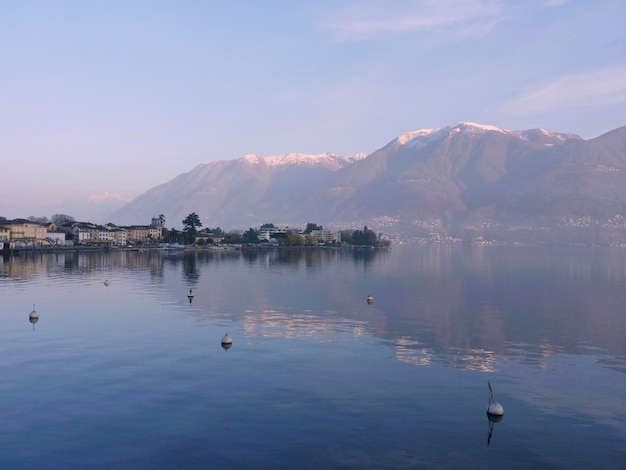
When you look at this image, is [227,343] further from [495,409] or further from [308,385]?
[495,409]

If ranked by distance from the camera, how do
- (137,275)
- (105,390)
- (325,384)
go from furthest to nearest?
(137,275) < (325,384) < (105,390)

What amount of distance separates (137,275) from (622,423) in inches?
3855

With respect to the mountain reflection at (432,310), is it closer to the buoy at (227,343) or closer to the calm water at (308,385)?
A: the calm water at (308,385)

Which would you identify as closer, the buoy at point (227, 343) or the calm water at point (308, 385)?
the calm water at point (308, 385)

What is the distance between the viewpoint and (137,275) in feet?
365

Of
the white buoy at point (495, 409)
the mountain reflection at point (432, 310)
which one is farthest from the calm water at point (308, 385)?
the white buoy at point (495, 409)

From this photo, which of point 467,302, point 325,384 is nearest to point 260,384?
point 325,384

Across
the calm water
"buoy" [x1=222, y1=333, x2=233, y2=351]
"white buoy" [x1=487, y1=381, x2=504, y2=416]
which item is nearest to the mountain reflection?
the calm water

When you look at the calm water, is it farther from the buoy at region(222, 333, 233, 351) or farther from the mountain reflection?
the buoy at region(222, 333, 233, 351)

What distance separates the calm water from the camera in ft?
78.3

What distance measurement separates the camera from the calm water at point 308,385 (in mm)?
23875

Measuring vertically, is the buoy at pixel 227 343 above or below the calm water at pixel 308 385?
above

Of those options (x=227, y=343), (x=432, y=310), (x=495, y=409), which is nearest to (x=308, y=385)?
(x=495, y=409)

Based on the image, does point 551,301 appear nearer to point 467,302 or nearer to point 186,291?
point 467,302
